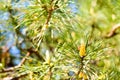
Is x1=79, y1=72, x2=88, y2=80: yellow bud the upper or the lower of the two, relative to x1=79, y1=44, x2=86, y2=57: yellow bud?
lower

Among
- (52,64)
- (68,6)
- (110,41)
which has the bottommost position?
(110,41)

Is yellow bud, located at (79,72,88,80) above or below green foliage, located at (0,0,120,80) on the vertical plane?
below

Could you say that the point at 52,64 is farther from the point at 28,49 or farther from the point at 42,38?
the point at 28,49

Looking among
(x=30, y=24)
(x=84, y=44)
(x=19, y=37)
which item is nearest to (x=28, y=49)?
(x=19, y=37)

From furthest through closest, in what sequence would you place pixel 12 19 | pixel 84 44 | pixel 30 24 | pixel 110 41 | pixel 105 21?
1. pixel 105 21
2. pixel 110 41
3. pixel 12 19
4. pixel 30 24
5. pixel 84 44

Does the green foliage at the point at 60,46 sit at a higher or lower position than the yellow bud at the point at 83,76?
higher

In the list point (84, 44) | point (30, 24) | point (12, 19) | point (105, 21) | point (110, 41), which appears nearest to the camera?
point (84, 44)

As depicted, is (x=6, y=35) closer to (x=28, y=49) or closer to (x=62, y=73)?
(x=28, y=49)

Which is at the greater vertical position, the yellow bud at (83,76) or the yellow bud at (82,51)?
the yellow bud at (82,51)

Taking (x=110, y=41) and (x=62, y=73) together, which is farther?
(x=110, y=41)

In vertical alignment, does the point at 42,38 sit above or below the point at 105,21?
above

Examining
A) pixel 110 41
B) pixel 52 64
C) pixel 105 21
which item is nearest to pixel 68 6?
pixel 52 64
